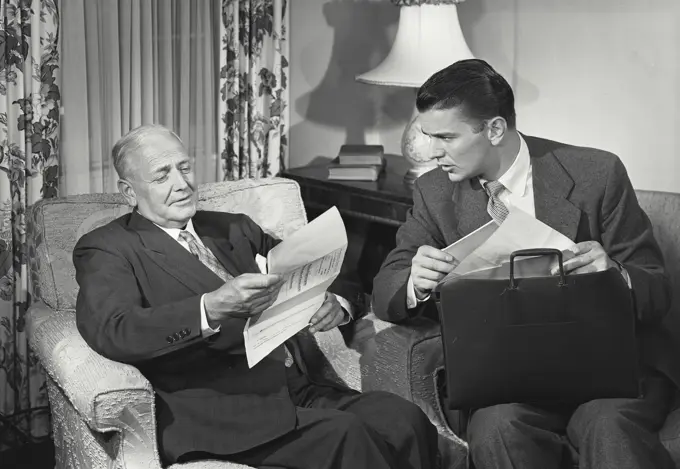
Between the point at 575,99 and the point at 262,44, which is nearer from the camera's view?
the point at 575,99

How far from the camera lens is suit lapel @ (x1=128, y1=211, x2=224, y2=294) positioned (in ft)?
7.07

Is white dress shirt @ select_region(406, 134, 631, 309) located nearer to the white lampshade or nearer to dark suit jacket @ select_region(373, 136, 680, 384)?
dark suit jacket @ select_region(373, 136, 680, 384)

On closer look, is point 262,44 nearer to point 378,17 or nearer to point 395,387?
point 378,17

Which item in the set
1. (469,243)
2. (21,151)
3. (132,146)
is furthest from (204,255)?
(21,151)

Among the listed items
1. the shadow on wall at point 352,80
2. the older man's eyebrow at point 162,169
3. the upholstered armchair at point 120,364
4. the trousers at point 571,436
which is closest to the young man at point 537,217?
the trousers at point 571,436

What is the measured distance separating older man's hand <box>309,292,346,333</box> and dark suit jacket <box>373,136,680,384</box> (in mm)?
95

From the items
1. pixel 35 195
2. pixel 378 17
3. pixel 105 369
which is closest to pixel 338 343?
pixel 105 369

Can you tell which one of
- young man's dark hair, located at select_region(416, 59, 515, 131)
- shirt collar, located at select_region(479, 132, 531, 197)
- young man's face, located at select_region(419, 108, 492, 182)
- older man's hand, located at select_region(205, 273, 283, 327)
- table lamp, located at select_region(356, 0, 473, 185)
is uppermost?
table lamp, located at select_region(356, 0, 473, 185)

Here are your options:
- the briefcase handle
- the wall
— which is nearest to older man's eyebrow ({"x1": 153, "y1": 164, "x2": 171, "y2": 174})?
the briefcase handle

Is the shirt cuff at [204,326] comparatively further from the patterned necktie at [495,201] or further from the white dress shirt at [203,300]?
the patterned necktie at [495,201]

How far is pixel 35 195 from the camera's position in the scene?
283cm

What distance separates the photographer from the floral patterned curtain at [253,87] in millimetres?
3203

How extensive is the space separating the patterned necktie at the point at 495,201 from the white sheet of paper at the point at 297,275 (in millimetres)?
401

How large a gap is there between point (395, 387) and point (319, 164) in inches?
60.7
